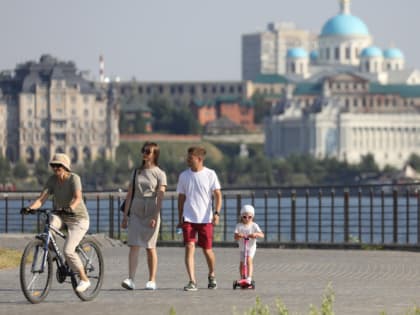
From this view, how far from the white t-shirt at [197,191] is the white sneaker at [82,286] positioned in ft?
5.67

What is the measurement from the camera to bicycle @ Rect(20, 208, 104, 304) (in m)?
14.7

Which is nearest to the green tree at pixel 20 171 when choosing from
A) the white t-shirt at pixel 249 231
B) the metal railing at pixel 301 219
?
the metal railing at pixel 301 219

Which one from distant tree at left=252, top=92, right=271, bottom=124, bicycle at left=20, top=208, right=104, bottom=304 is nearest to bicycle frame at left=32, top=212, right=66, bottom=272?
bicycle at left=20, top=208, right=104, bottom=304

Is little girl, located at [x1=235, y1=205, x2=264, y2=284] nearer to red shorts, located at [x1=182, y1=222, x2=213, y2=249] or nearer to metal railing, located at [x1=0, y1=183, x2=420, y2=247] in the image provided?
red shorts, located at [x1=182, y1=222, x2=213, y2=249]

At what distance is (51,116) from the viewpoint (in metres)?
155

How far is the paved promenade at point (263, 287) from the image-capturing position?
47.9ft

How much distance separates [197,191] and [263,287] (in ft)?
3.68

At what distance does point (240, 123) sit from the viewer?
185 m

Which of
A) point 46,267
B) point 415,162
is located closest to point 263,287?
point 46,267

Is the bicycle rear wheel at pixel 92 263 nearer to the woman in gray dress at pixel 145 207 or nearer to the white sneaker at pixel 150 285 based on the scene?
the woman in gray dress at pixel 145 207

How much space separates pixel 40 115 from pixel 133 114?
21.9 metres

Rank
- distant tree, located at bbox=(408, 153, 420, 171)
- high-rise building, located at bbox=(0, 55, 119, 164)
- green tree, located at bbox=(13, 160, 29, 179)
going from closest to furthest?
green tree, located at bbox=(13, 160, 29, 179), distant tree, located at bbox=(408, 153, 420, 171), high-rise building, located at bbox=(0, 55, 119, 164)

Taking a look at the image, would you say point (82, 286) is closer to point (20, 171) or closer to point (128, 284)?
point (128, 284)

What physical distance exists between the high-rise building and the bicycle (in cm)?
13307
